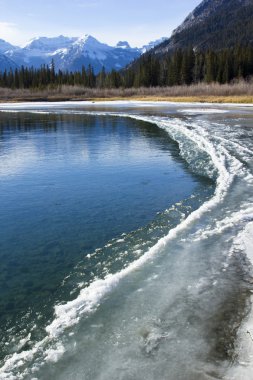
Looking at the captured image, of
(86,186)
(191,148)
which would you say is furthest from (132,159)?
(86,186)

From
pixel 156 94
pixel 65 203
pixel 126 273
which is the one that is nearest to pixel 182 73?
pixel 156 94

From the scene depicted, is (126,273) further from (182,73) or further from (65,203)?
(182,73)

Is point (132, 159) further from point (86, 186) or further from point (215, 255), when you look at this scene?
point (215, 255)

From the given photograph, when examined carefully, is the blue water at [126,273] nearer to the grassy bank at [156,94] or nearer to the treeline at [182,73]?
the grassy bank at [156,94]

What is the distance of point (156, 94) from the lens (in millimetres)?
78750

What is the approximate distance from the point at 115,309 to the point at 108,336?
623 mm

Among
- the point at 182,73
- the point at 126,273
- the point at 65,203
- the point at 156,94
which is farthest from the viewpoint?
the point at 182,73

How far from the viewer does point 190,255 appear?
6.93 m

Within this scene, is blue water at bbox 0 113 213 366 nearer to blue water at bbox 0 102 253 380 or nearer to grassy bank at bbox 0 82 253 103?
blue water at bbox 0 102 253 380

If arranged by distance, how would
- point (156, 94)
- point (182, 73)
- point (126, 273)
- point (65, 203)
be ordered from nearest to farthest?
point (126, 273), point (65, 203), point (156, 94), point (182, 73)

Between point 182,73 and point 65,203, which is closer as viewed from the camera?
point 65,203

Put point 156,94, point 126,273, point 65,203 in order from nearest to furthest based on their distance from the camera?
point 126,273, point 65,203, point 156,94

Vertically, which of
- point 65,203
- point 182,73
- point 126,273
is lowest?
point 126,273

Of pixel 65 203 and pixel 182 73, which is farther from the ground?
pixel 182 73
